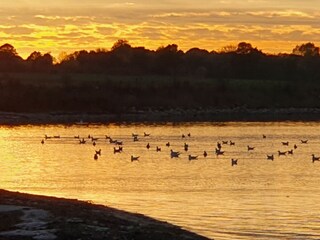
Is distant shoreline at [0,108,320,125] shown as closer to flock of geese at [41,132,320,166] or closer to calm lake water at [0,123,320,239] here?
calm lake water at [0,123,320,239]

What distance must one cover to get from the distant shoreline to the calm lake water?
2366 cm

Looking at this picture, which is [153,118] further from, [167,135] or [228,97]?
[167,135]

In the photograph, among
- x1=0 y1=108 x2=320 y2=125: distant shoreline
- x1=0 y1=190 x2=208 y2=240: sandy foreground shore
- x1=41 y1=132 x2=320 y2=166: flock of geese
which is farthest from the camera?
x1=0 y1=108 x2=320 y2=125: distant shoreline

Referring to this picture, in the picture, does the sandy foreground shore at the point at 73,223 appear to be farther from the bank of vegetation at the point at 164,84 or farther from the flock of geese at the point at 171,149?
the bank of vegetation at the point at 164,84

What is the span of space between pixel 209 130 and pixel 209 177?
3794cm

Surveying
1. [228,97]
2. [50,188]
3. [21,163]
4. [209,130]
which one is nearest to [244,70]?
[228,97]

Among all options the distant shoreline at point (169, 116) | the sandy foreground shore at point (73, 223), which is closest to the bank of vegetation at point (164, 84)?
the distant shoreline at point (169, 116)

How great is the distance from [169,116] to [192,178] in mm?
68906

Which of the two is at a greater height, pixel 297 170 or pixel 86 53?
pixel 86 53

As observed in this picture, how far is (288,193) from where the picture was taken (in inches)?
1249

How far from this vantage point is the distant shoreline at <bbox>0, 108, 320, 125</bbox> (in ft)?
313

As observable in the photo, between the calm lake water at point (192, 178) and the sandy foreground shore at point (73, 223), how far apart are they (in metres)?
1.50

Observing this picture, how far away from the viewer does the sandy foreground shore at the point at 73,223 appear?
1930cm

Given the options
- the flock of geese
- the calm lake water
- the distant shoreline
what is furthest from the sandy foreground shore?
the distant shoreline
